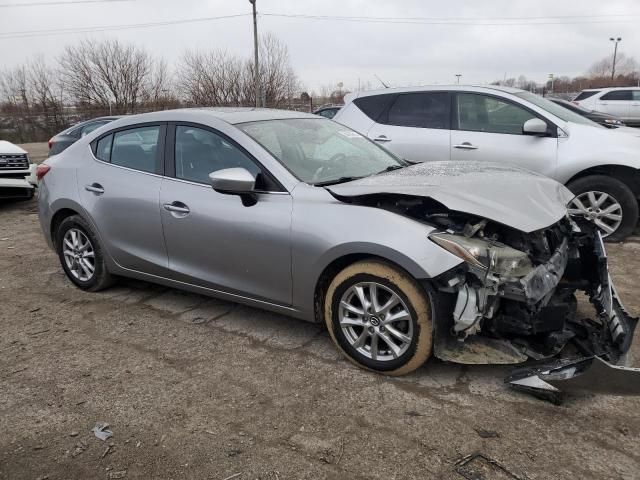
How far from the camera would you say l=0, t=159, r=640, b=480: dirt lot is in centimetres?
244

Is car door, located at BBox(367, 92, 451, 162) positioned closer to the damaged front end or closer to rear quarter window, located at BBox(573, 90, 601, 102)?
the damaged front end

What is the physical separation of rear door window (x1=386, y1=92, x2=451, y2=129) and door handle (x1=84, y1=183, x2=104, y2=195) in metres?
3.81

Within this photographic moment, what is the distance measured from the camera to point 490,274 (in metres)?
2.85

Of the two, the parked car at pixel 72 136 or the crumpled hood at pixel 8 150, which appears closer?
the crumpled hood at pixel 8 150

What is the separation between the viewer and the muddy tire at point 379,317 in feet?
9.62

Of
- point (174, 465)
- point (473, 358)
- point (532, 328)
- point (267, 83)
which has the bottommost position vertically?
point (174, 465)

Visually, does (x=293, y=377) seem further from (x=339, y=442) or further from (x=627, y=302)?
(x=627, y=302)

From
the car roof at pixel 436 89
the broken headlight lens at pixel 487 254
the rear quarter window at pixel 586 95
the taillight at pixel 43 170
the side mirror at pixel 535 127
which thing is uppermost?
the rear quarter window at pixel 586 95

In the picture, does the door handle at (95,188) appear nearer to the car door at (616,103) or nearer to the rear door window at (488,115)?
the rear door window at (488,115)

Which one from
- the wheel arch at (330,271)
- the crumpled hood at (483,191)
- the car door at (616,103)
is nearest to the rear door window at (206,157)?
the crumpled hood at (483,191)

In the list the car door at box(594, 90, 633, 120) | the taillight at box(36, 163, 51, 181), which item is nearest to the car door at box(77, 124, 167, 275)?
the taillight at box(36, 163, 51, 181)

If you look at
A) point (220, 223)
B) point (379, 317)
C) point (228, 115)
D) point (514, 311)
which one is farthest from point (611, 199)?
point (220, 223)

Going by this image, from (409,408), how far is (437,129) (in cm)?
436

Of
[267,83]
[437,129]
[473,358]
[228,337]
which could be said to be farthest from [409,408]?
[267,83]
